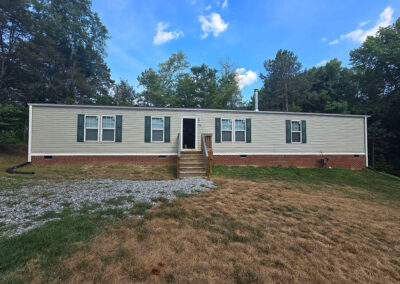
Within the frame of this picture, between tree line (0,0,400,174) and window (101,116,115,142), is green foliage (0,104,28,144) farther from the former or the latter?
window (101,116,115,142)

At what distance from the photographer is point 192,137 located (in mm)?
9852

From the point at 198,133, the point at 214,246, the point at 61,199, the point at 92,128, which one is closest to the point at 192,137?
the point at 198,133

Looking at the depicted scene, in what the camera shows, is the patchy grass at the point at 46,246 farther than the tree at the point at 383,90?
No

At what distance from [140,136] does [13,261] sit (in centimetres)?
713

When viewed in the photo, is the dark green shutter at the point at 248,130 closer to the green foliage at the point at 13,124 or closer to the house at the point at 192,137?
the house at the point at 192,137

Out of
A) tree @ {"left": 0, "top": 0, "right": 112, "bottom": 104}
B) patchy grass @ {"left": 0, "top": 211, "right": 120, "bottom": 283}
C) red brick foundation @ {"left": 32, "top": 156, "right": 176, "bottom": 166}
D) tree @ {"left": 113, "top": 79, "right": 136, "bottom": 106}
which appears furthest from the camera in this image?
tree @ {"left": 113, "top": 79, "right": 136, "bottom": 106}

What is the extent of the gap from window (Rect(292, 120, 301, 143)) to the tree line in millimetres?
9958

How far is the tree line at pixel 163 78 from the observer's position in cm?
1345

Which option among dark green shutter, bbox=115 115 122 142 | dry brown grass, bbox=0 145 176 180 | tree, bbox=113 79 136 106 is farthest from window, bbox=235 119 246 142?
tree, bbox=113 79 136 106

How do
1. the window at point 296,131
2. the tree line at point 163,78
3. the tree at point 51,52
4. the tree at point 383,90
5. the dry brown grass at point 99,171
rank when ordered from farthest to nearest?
the tree at point 383,90 → the tree line at point 163,78 → the tree at point 51,52 → the window at point 296,131 → the dry brown grass at point 99,171

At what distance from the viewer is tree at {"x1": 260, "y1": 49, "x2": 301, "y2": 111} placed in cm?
2008

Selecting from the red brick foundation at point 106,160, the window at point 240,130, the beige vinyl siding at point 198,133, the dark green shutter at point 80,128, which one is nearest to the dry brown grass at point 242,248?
the red brick foundation at point 106,160

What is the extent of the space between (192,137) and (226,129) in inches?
82.4

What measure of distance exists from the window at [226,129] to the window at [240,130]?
1.21ft
